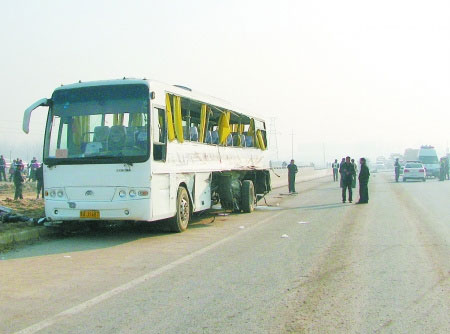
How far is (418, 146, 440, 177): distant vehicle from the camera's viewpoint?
173 feet

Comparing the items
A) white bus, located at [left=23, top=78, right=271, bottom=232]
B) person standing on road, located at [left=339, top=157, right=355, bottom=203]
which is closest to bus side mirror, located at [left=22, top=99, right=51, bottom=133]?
white bus, located at [left=23, top=78, right=271, bottom=232]

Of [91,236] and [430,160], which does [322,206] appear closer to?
[91,236]

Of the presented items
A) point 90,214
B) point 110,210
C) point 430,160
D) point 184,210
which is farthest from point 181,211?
point 430,160

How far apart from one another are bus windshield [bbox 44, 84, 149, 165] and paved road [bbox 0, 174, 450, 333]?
1834 mm

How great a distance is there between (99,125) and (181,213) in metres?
2.93

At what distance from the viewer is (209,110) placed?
614 inches

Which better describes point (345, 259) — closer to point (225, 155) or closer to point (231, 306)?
point (231, 306)

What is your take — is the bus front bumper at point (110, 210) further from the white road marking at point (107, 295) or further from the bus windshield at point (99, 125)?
the white road marking at point (107, 295)

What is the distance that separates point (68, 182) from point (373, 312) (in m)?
7.46

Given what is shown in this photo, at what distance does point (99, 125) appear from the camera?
37.9 feet

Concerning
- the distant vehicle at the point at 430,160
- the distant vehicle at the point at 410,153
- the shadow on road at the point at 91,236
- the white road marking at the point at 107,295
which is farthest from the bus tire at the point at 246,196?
the distant vehicle at the point at 410,153

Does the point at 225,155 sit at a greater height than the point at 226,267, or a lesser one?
greater

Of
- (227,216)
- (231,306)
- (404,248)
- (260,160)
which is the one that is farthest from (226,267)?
(260,160)

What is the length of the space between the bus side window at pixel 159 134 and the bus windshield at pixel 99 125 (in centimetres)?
26
